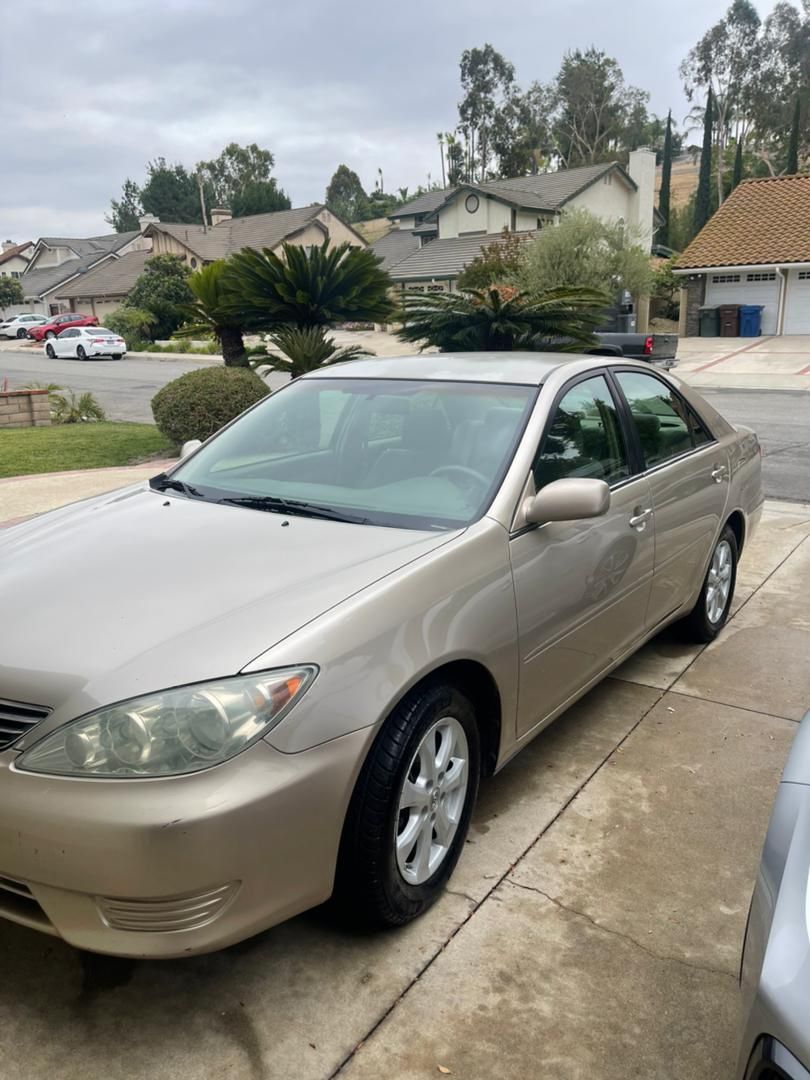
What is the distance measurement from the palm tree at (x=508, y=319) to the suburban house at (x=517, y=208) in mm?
31802

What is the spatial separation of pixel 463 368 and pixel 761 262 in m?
27.7

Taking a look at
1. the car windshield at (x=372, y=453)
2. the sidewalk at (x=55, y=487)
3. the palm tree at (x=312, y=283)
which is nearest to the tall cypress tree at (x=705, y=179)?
the palm tree at (x=312, y=283)

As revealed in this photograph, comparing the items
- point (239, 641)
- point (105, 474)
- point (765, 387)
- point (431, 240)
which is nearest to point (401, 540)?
point (239, 641)

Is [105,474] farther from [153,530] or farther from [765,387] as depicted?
[765,387]

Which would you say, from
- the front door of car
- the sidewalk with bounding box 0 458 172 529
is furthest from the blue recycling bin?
the front door of car

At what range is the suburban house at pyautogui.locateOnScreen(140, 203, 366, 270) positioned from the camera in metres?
51.6

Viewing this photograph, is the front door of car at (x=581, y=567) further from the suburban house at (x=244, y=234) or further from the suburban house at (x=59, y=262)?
the suburban house at (x=59, y=262)

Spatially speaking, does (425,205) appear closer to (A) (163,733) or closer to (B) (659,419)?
(B) (659,419)

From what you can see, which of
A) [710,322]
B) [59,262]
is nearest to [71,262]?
[59,262]

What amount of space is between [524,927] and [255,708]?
45.0 inches

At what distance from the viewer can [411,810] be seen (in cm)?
251

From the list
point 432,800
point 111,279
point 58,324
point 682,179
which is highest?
point 682,179

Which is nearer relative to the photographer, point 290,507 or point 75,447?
point 290,507

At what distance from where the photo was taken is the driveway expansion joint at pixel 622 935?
2.45m
